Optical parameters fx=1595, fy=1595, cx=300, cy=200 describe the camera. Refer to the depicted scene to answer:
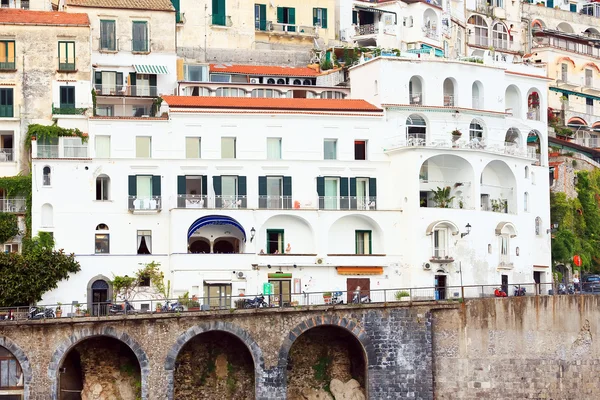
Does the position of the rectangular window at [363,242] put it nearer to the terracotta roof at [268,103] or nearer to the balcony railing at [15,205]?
the terracotta roof at [268,103]

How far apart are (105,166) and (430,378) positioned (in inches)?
862

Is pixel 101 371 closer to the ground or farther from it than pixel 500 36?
closer to the ground

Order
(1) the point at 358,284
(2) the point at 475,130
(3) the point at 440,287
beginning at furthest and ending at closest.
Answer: (2) the point at 475,130, (1) the point at 358,284, (3) the point at 440,287

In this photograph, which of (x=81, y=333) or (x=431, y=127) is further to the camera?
(x=431, y=127)

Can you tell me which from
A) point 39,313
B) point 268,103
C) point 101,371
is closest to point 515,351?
point 268,103

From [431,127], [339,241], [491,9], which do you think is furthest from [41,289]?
[491,9]

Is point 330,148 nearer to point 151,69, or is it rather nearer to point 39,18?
point 151,69

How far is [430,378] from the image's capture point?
8450cm

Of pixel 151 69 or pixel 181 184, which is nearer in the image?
pixel 181 184

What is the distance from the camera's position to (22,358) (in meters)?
81.1

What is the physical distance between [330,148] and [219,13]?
1930 centimetres

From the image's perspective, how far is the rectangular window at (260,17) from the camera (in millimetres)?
110188

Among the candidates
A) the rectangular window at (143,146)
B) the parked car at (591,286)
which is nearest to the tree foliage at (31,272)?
the rectangular window at (143,146)

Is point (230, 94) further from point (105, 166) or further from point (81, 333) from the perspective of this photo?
point (81, 333)
